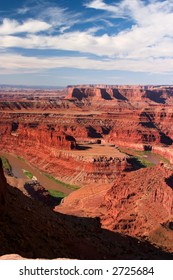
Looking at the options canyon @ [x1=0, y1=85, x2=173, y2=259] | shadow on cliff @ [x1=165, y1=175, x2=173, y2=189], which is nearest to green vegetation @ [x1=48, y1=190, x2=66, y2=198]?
canyon @ [x1=0, y1=85, x2=173, y2=259]

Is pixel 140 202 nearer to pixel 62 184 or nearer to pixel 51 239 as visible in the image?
pixel 51 239

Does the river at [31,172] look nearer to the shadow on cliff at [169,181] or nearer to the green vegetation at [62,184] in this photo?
the green vegetation at [62,184]

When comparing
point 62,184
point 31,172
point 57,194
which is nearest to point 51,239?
point 57,194

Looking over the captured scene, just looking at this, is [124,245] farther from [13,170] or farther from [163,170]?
[13,170]

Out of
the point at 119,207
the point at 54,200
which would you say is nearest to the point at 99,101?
the point at 54,200

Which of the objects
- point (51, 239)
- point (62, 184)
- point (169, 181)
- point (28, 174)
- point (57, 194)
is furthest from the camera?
point (28, 174)

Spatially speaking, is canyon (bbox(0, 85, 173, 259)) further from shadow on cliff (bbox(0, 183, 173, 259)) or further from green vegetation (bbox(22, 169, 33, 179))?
green vegetation (bbox(22, 169, 33, 179))
